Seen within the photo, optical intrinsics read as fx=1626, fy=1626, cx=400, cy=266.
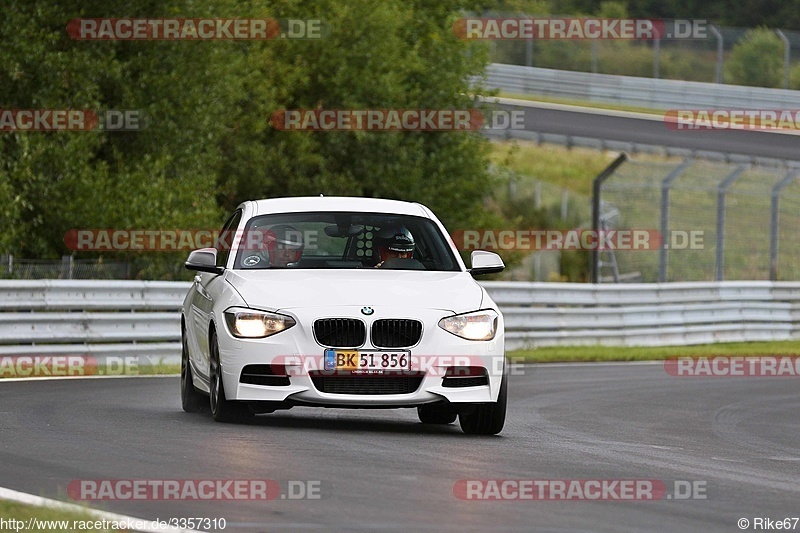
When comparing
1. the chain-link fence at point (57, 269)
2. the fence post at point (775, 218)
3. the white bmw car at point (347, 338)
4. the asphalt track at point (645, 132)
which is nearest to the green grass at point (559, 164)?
the asphalt track at point (645, 132)

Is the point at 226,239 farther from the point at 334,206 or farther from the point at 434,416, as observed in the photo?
the point at 434,416

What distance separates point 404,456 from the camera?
892 centimetres

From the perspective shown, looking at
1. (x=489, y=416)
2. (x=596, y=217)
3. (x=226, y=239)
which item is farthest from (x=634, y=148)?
(x=489, y=416)

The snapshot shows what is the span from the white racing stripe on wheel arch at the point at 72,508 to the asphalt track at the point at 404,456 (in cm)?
13

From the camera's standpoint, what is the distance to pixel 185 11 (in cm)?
2530

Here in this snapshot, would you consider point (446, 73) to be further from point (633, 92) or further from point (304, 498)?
point (304, 498)

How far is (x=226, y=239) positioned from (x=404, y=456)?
3503 mm

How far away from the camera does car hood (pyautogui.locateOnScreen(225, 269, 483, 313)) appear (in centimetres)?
1011

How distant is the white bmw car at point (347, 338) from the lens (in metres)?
9.98

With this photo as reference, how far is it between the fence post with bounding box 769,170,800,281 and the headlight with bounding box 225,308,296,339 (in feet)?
62.9

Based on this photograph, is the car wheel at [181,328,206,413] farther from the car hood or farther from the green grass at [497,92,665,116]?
the green grass at [497,92,665,116]

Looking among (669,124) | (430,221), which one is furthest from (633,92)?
(430,221)

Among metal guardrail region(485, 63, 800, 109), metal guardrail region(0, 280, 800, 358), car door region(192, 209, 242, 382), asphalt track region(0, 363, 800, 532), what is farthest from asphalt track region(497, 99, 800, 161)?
car door region(192, 209, 242, 382)

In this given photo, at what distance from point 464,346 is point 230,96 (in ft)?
56.7
